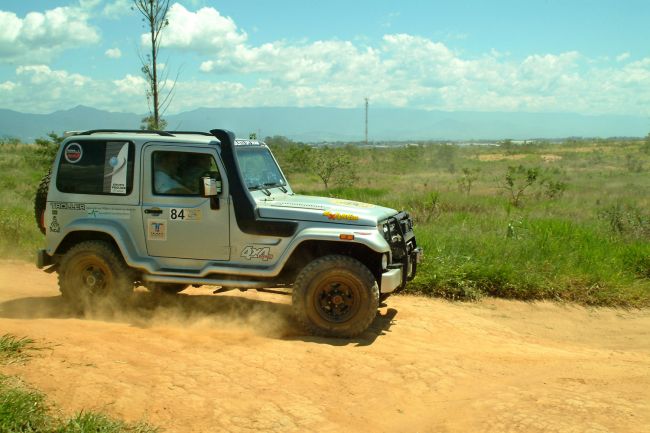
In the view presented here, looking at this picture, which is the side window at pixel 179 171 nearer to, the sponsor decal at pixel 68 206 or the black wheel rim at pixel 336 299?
the sponsor decal at pixel 68 206

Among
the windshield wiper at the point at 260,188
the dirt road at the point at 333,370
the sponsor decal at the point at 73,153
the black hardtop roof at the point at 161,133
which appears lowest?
the dirt road at the point at 333,370

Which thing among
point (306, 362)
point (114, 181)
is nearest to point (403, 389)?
point (306, 362)

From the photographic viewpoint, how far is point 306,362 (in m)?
5.23

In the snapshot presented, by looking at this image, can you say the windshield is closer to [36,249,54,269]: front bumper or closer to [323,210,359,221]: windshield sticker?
[323,210,359,221]: windshield sticker

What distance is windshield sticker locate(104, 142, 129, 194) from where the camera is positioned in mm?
6602

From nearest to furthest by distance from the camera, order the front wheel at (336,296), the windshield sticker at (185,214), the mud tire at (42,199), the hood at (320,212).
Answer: the front wheel at (336,296) < the hood at (320,212) < the windshield sticker at (185,214) < the mud tire at (42,199)

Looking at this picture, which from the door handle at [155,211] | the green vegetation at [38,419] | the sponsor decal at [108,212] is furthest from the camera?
the sponsor decal at [108,212]

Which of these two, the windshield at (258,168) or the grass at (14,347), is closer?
the grass at (14,347)

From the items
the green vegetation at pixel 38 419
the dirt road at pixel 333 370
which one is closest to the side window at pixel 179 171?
the dirt road at pixel 333 370

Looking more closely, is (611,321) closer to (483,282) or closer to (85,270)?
(483,282)

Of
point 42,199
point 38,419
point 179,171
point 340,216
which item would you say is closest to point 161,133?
point 179,171

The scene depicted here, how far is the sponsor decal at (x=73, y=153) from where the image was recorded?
676 centimetres

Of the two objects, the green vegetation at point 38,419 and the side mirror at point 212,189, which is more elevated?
the side mirror at point 212,189

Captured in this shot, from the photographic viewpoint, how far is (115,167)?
6.62m
